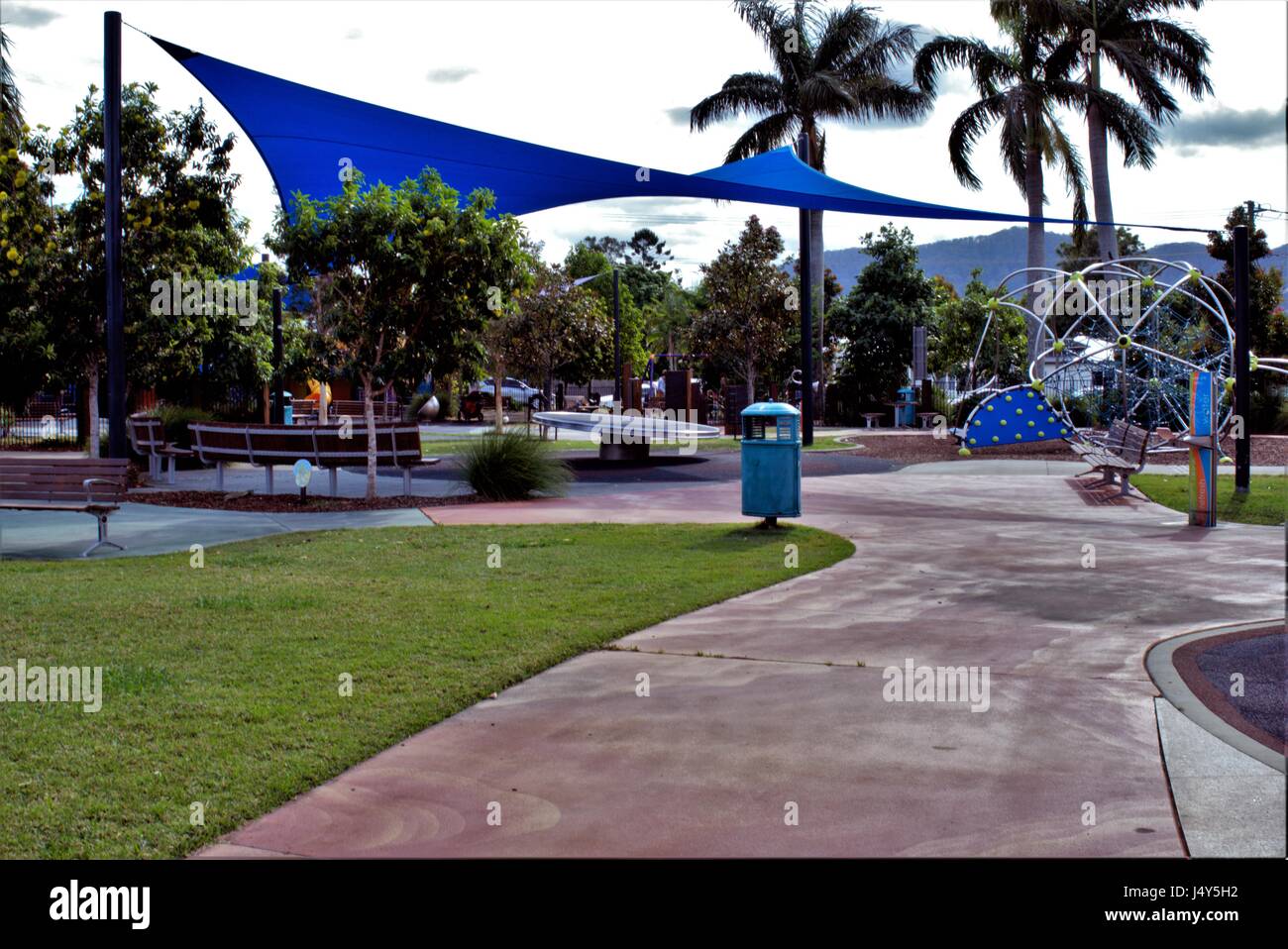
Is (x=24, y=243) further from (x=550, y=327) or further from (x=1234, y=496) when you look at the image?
(x=550, y=327)

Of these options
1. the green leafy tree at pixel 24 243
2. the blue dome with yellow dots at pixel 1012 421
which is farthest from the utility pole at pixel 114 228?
the blue dome with yellow dots at pixel 1012 421

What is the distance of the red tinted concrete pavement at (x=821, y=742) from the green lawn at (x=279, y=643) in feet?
1.05

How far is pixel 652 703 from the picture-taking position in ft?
20.1

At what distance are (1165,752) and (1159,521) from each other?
29.1ft

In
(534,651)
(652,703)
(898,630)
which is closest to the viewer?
(652,703)

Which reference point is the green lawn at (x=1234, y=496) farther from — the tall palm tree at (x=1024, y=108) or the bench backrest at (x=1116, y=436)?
the tall palm tree at (x=1024, y=108)

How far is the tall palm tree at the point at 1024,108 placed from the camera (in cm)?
3553

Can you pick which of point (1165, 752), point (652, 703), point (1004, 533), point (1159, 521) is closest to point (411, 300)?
point (1004, 533)

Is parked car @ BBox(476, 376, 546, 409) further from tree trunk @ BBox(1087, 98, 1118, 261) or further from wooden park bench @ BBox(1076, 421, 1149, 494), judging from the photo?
wooden park bench @ BBox(1076, 421, 1149, 494)

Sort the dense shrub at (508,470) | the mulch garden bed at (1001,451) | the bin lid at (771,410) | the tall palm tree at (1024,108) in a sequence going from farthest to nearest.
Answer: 1. the tall palm tree at (1024,108)
2. the mulch garden bed at (1001,451)
3. the dense shrub at (508,470)
4. the bin lid at (771,410)

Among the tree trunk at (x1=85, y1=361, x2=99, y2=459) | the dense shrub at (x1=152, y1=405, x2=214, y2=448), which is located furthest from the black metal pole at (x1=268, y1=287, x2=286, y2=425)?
the dense shrub at (x1=152, y1=405, x2=214, y2=448)

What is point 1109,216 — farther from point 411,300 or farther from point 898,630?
point 898,630

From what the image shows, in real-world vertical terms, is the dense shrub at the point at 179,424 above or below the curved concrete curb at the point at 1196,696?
above

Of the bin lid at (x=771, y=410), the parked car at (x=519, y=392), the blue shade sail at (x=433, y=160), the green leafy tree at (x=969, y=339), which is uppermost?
the blue shade sail at (x=433, y=160)
